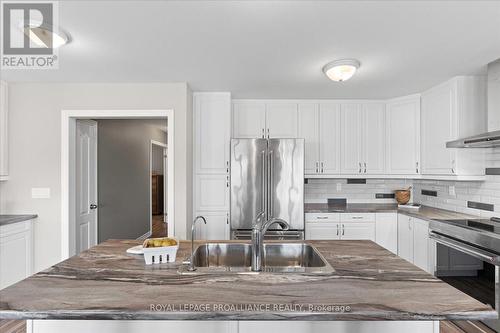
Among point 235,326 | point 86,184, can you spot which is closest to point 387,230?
point 235,326

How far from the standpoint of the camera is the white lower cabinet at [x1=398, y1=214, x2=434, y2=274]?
3.08 meters

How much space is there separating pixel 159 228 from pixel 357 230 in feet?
17.5

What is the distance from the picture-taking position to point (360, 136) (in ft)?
13.3

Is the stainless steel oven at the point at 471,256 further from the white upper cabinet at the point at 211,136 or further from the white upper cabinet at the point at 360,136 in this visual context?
the white upper cabinet at the point at 211,136

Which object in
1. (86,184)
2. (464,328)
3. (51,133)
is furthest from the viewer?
(86,184)

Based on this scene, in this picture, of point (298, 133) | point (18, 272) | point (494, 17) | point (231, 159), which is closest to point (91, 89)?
point (231, 159)

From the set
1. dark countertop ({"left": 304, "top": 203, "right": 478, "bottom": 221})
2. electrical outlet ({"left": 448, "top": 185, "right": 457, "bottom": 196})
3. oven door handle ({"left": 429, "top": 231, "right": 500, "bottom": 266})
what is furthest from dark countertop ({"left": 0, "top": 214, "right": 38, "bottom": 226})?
electrical outlet ({"left": 448, "top": 185, "right": 457, "bottom": 196})

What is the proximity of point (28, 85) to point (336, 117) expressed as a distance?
12.4 feet

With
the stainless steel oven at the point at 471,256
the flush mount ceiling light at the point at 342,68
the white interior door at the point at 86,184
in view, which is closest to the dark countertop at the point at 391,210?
the stainless steel oven at the point at 471,256

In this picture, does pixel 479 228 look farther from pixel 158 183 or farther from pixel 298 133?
pixel 158 183

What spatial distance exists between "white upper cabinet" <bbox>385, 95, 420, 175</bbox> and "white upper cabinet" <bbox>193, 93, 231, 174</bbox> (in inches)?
87.3

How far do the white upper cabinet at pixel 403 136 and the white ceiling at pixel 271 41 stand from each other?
1.67 feet

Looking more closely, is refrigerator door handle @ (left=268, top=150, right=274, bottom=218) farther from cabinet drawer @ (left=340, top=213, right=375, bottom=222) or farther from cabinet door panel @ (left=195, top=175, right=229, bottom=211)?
cabinet drawer @ (left=340, top=213, right=375, bottom=222)

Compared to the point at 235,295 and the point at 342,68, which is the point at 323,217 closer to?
the point at 342,68
